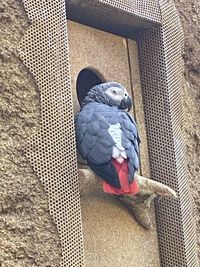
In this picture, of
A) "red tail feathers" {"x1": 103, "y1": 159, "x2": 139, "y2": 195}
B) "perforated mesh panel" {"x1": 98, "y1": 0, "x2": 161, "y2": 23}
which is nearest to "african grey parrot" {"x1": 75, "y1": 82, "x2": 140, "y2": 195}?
"red tail feathers" {"x1": 103, "y1": 159, "x2": 139, "y2": 195}

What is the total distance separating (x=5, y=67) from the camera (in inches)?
79.4

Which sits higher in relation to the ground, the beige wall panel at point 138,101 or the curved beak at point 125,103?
the curved beak at point 125,103

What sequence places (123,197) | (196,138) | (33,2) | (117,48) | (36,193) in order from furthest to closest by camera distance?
(196,138) < (117,48) < (123,197) < (33,2) < (36,193)

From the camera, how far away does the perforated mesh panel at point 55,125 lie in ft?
6.59

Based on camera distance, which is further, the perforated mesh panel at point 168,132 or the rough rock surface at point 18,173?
the perforated mesh panel at point 168,132

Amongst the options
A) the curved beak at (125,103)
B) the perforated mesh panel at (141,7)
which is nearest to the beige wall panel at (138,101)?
the perforated mesh panel at (141,7)

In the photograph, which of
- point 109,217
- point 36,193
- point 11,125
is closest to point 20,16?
point 11,125

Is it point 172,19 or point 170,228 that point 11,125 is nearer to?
point 170,228

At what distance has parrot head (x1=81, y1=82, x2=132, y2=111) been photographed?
2.22 m

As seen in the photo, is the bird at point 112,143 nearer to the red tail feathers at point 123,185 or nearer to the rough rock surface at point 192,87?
the red tail feathers at point 123,185

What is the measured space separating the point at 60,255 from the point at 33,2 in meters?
0.69

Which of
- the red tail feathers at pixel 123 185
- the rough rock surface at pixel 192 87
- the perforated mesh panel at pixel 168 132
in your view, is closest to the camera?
the red tail feathers at pixel 123 185

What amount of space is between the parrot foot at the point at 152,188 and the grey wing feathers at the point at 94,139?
0.58 ft

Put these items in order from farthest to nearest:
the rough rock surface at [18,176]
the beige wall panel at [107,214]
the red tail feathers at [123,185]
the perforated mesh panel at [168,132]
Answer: the perforated mesh panel at [168,132] < the beige wall panel at [107,214] < the red tail feathers at [123,185] < the rough rock surface at [18,176]
